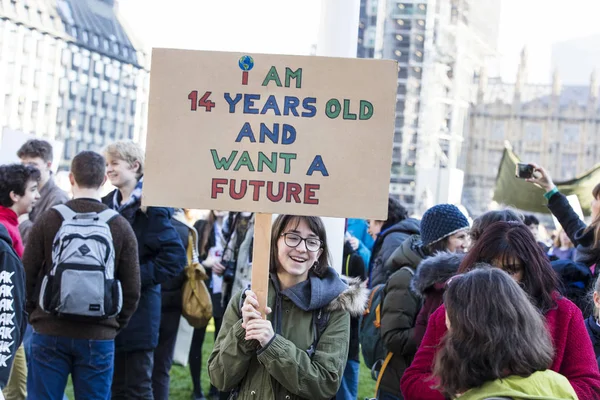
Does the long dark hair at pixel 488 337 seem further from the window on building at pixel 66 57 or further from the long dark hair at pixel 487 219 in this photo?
the window on building at pixel 66 57

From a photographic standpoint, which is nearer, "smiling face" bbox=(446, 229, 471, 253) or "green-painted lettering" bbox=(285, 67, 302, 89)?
"green-painted lettering" bbox=(285, 67, 302, 89)

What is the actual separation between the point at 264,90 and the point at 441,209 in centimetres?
139

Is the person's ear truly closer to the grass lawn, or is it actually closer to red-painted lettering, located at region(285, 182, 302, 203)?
red-painted lettering, located at region(285, 182, 302, 203)

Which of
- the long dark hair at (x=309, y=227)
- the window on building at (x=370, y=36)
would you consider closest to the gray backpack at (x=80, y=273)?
the long dark hair at (x=309, y=227)

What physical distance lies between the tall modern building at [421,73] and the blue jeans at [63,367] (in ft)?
212

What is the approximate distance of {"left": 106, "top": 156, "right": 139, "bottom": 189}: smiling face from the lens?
4934 millimetres

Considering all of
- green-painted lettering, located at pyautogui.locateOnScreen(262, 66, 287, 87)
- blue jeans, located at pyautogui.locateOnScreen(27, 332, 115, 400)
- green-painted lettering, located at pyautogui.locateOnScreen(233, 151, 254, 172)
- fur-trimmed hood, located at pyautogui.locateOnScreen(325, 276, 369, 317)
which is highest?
green-painted lettering, located at pyautogui.locateOnScreen(262, 66, 287, 87)

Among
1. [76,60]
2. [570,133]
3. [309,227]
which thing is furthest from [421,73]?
[309,227]

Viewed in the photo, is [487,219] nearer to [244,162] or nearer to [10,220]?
[244,162]

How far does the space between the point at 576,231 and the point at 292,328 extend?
1.73m

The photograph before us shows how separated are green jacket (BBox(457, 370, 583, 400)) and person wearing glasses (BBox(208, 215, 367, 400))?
0.73m

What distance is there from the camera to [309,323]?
299cm

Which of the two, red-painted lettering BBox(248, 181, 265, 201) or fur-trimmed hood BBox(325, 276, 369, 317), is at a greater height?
red-painted lettering BBox(248, 181, 265, 201)

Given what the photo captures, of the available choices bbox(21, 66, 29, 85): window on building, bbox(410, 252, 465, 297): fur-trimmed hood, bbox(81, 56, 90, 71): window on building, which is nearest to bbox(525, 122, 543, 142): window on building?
bbox(81, 56, 90, 71): window on building
